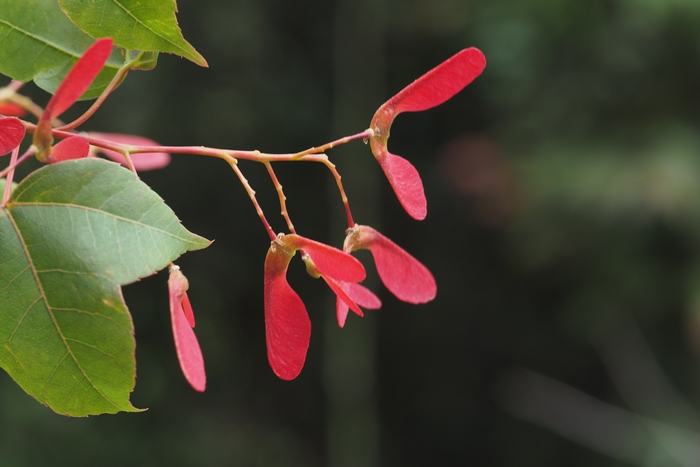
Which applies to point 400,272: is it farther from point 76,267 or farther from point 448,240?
point 448,240

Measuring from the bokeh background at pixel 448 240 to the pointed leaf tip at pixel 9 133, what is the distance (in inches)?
94.5

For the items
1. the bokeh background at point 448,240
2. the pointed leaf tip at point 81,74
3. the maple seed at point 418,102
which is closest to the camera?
the pointed leaf tip at point 81,74

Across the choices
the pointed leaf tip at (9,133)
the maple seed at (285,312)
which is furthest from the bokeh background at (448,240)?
the pointed leaf tip at (9,133)

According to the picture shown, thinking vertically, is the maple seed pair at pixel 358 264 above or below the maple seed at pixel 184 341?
above

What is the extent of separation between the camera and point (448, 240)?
359 centimetres

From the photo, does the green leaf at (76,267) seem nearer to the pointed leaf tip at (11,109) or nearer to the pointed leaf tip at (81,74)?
the pointed leaf tip at (81,74)

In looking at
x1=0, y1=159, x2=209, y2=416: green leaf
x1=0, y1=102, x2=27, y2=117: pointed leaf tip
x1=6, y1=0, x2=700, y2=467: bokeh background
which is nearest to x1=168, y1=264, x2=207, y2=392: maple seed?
x1=0, y1=159, x2=209, y2=416: green leaf

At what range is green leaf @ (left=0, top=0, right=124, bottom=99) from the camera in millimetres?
501

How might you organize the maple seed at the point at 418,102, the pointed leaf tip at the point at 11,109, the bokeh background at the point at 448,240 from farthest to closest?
the bokeh background at the point at 448,240
the pointed leaf tip at the point at 11,109
the maple seed at the point at 418,102

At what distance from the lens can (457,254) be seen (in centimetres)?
356

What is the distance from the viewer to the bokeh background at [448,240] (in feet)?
8.88

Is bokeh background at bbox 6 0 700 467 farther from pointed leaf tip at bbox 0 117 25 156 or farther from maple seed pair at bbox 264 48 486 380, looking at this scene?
pointed leaf tip at bbox 0 117 25 156

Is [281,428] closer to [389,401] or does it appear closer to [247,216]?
[389,401]

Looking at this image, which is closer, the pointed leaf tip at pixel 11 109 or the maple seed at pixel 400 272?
the maple seed at pixel 400 272
